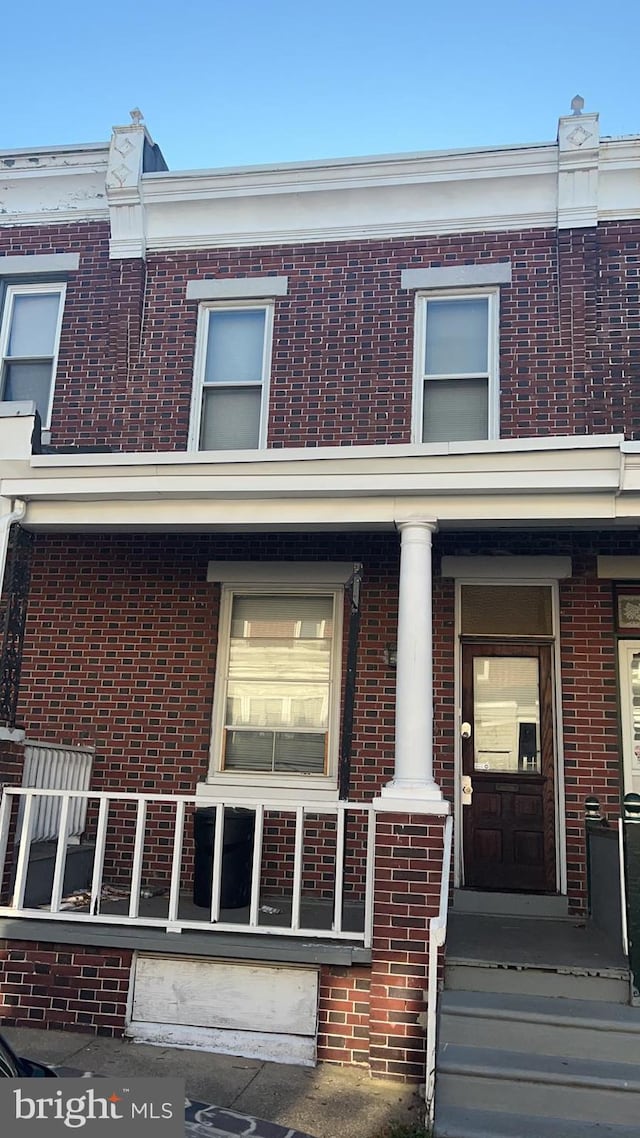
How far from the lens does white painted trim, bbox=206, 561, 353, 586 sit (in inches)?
296

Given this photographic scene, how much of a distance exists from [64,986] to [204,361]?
5.60m

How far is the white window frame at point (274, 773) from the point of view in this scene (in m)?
7.28

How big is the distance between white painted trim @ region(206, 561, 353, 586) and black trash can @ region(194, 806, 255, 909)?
2161 mm

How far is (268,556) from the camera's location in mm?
7719

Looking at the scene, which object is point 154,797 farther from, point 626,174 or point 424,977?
point 626,174

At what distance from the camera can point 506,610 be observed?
747 cm

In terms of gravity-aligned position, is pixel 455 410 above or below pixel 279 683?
above

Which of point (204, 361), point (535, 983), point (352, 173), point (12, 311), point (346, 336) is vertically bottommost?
point (535, 983)

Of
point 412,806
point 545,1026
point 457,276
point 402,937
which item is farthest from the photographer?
point 457,276

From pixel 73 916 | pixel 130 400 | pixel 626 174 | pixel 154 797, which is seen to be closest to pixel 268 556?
pixel 130 400

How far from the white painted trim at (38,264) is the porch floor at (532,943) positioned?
7105 millimetres

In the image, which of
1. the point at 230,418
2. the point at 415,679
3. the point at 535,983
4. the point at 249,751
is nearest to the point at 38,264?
the point at 230,418

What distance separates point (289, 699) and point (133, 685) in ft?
4.58

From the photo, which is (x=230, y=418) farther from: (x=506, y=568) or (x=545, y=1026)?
(x=545, y=1026)
